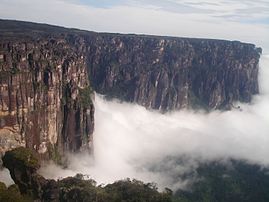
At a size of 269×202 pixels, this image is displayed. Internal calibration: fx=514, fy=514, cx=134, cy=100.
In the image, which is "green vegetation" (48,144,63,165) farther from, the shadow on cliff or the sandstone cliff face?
the shadow on cliff

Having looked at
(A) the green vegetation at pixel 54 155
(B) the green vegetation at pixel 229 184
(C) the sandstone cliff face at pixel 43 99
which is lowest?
(B) the green vegetation at pixel 229 184

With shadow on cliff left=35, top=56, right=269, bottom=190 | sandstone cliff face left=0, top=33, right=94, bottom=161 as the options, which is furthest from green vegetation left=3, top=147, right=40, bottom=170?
shadow on cliff left=35, top=56, right=269, bottom=190

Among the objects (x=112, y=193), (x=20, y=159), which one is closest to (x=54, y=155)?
(x=20, y=159)

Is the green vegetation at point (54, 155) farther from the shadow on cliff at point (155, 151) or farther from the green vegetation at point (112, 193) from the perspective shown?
the green vegetation at point (112, 193)

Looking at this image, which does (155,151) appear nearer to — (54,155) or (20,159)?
(54,155)

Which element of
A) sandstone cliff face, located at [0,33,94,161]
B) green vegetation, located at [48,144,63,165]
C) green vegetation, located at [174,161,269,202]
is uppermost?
sandstone cliff face, located at [0,33,94,161]

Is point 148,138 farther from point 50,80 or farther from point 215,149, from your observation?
point 50,80

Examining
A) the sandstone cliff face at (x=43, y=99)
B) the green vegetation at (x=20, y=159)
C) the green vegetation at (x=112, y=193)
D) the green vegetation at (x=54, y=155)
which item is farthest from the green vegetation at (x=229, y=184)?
the green vegetation at (x=20, y=159)

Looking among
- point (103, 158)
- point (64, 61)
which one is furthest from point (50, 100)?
point (103, 158)
